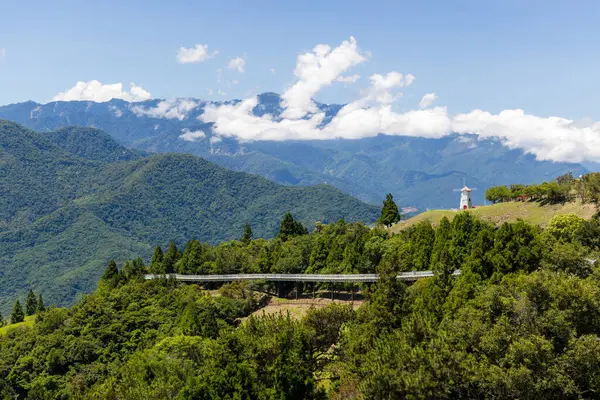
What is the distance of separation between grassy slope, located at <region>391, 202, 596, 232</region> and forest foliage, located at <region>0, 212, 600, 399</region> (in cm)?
2003

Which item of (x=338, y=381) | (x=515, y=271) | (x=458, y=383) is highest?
(x=515, y=271)

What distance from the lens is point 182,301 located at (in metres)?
73.6

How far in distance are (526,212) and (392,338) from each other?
70027 millimetres

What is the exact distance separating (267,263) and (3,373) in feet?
129

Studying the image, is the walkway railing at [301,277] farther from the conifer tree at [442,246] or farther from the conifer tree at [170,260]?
the conifer tree at [170,260]

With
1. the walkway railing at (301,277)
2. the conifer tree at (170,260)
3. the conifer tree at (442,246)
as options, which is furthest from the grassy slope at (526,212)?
the conifer tree at (170,260)

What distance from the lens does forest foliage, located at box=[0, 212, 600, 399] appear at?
32.8 meters

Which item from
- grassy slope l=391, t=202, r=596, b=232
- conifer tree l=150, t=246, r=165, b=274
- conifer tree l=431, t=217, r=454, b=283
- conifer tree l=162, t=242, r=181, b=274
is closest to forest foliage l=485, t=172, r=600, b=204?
grassy slope l=391, t=202, r=596, b=232

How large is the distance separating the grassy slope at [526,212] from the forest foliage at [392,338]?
2003 cm

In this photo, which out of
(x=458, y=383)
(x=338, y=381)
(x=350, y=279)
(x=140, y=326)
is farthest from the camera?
(x=140, y=326)

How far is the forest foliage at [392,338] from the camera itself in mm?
32781

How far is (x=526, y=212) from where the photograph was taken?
324 ft

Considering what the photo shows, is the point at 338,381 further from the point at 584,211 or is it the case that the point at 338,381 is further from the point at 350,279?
the point at 584,211

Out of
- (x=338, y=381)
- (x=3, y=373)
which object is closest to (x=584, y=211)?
(x=338, y=381)
